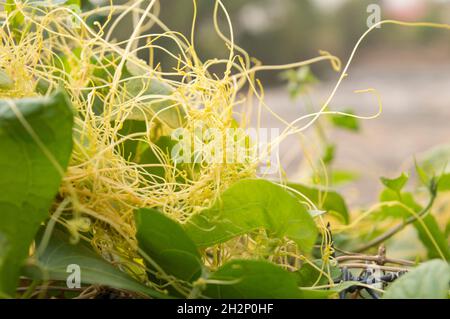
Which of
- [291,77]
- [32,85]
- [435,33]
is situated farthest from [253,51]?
[32,85]

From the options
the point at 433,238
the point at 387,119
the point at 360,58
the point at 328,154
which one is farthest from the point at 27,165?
the point at 360,58

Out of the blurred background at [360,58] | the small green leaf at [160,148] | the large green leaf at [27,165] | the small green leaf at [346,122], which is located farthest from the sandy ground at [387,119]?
the large green leaf at [27,165]

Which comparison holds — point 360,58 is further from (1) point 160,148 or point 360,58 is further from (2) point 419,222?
(1) point 160,148

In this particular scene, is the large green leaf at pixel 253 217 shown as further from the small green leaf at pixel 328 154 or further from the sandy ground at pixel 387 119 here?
the sandy ground at pixel 387 119

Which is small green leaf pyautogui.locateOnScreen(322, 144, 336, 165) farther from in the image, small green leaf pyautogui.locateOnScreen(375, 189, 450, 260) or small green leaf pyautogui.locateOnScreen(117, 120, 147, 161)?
small green leaf pyautogui.locateOnScreen(117, 120, 147, 161)

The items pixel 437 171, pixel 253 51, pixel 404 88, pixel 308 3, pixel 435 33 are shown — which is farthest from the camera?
pixel 435 33

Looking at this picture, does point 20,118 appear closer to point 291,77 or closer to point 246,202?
point 246,202
